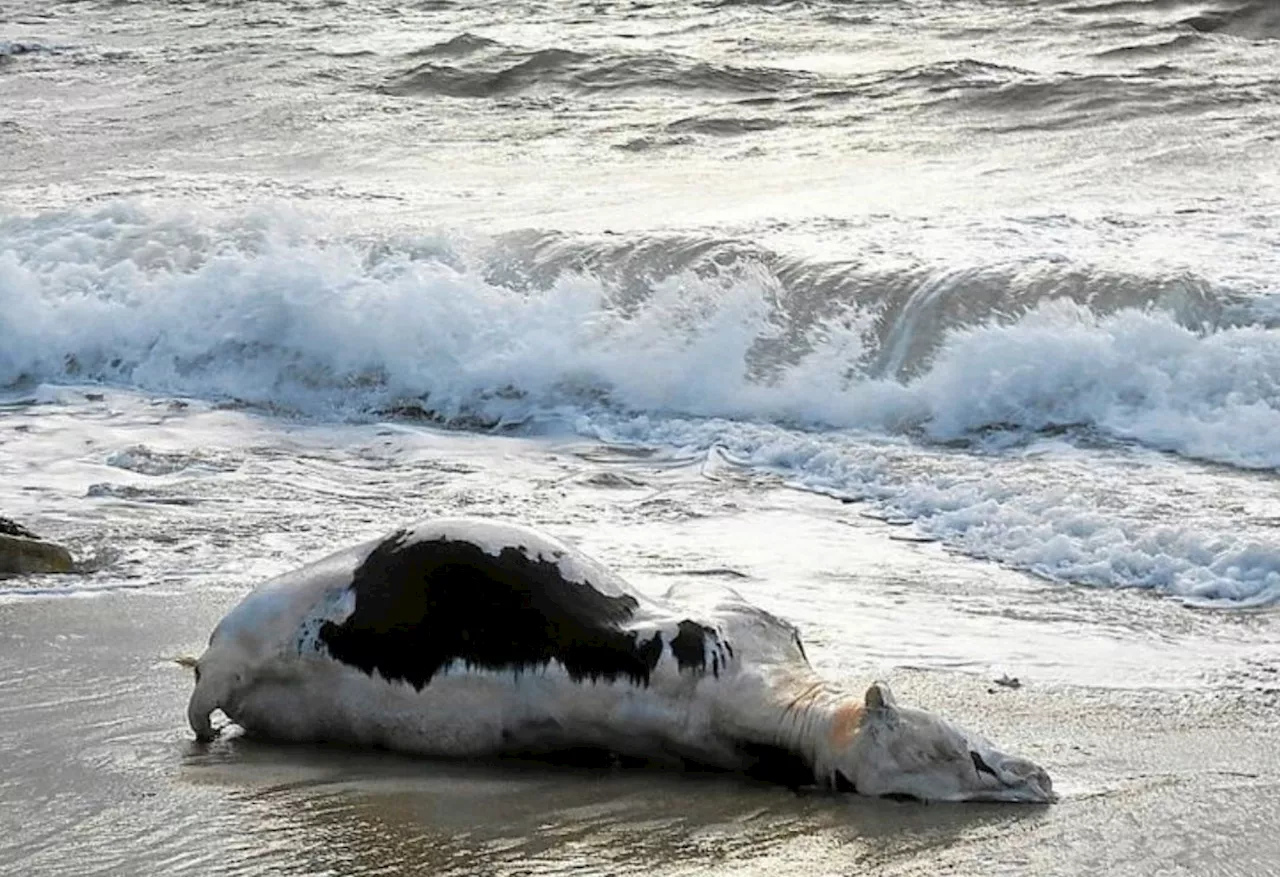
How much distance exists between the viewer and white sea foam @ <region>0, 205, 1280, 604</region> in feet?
29.5

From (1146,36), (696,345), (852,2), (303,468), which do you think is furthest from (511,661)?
(852,2)

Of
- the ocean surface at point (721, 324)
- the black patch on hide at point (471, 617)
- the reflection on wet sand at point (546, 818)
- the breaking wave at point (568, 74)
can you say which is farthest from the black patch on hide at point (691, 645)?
the breaking wave at point (568, 74)

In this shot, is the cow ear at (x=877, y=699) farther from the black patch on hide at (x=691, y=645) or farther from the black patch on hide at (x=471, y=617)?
the black patch on hide at (x=471, y=617)

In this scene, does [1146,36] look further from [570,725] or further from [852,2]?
[570,725]

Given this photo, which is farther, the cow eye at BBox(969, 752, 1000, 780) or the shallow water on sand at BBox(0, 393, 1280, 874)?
the cow eye at BBox(969, 752, 1000, 780)

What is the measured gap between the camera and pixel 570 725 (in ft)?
16.1

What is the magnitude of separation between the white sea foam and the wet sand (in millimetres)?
2503

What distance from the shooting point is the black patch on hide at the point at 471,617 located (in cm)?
492

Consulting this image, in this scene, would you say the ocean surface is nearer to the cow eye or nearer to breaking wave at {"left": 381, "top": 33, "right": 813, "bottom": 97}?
breaking wave at {"left": 381, "top": 33, "right": 813, "bottom": 97}

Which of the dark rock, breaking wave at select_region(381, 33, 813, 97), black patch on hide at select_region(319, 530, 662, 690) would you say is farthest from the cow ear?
breaking wave at select_region(381, 33, 813, 97)

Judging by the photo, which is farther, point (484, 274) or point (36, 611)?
point (484, 274)

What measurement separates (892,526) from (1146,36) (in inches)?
492

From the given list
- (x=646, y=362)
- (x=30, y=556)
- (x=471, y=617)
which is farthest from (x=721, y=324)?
(x=471, y=617)

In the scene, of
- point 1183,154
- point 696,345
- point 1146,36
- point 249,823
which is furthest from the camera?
point 1146,36
